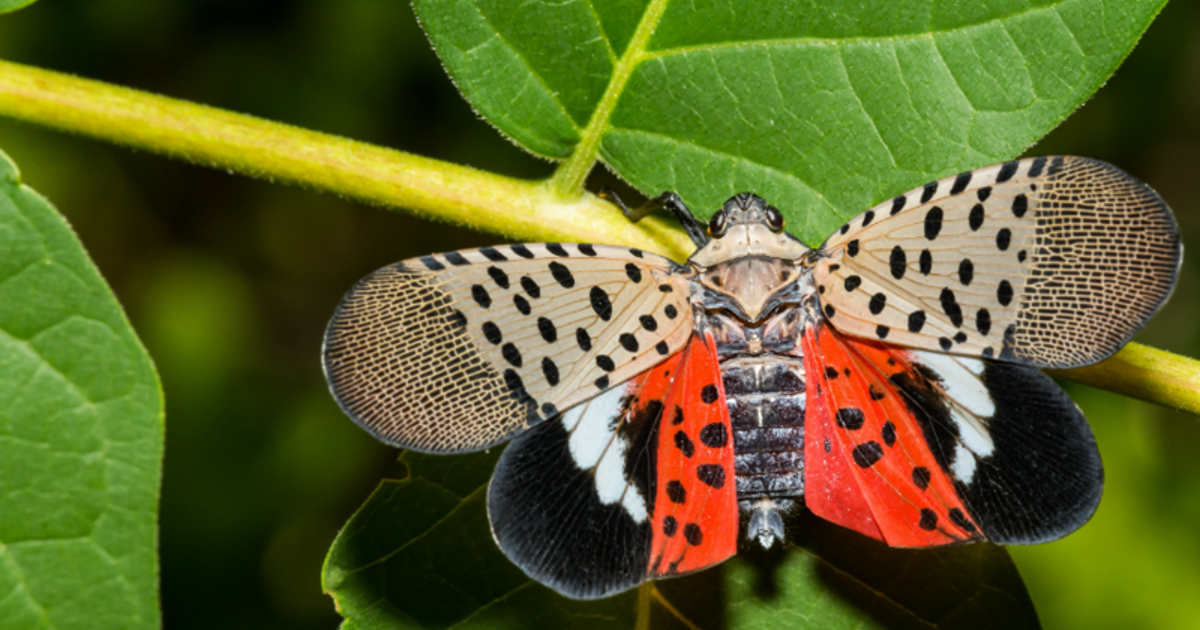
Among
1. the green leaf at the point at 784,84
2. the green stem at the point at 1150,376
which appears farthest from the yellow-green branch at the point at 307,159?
the green stem at the point at 1150,376

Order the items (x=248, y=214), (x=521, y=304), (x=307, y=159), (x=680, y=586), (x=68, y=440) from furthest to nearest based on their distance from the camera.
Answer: (x=248, y=214), (x=307, y=159), (x=680, y=586), (x=521, y=304), (x=68, y=440)

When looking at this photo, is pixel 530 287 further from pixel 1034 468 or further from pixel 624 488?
pixel 1034 468

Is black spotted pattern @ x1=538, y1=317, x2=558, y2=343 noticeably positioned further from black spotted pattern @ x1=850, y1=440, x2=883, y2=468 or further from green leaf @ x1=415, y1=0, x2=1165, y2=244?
black spotted pattern @ x1=850, y1=440, x2=883, y2=468

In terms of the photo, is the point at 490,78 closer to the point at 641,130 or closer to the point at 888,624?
the point at 641,130

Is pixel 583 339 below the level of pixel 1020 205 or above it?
below

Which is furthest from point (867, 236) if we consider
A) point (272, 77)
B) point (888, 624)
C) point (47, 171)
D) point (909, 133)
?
point (47, 171)

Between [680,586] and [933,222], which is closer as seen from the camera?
[933,222]

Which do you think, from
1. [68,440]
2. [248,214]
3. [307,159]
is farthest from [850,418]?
[248,214]
